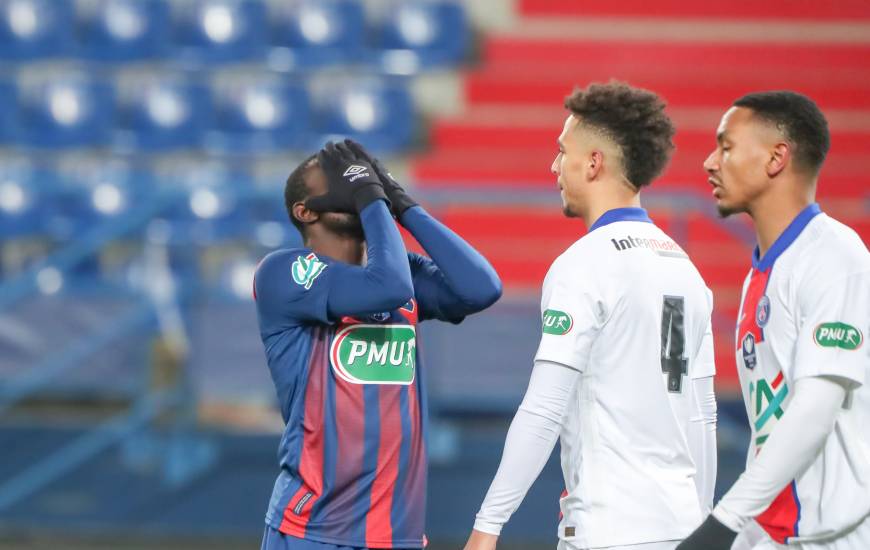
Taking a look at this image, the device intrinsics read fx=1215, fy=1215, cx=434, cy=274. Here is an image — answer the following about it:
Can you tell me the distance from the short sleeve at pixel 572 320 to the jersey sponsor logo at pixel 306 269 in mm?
561

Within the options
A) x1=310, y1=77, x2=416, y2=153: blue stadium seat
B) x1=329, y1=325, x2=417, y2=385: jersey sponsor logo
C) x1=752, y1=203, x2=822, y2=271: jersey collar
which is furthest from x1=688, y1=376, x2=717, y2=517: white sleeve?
x1=310, y1=77, x2=416, y2=153: blue stadium seat

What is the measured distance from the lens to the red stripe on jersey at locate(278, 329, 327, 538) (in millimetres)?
2744

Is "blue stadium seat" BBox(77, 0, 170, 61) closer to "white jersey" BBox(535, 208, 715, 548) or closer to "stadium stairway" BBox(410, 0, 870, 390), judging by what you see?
"stadium stairway" BBox(410, 0, 870, 390)

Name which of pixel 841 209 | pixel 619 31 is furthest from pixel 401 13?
pixel 841 209

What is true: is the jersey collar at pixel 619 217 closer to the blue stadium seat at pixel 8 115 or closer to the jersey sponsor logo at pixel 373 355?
the jersey sponsor logo at pixel 373 355

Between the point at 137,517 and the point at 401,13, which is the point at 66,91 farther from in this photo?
the point at 137,517

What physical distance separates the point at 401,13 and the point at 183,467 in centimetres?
578

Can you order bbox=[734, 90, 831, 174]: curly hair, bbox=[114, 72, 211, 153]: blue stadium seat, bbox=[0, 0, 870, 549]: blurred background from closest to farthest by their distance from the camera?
1. bbox=[734, 90, 831, 174]: curly hair
2. bbox=[0, 0, 870, 549]: blurred background
3. bbox=[114, 72, 211, 153]: blue stadium seat

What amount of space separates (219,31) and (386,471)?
854 centimetres

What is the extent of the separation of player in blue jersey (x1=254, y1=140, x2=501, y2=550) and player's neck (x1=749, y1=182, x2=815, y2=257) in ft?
2.17

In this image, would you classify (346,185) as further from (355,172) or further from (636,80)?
(636,80)

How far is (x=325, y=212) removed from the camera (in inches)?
112

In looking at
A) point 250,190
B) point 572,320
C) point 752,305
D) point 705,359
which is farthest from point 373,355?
point 250,190

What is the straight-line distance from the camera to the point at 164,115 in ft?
33.7
